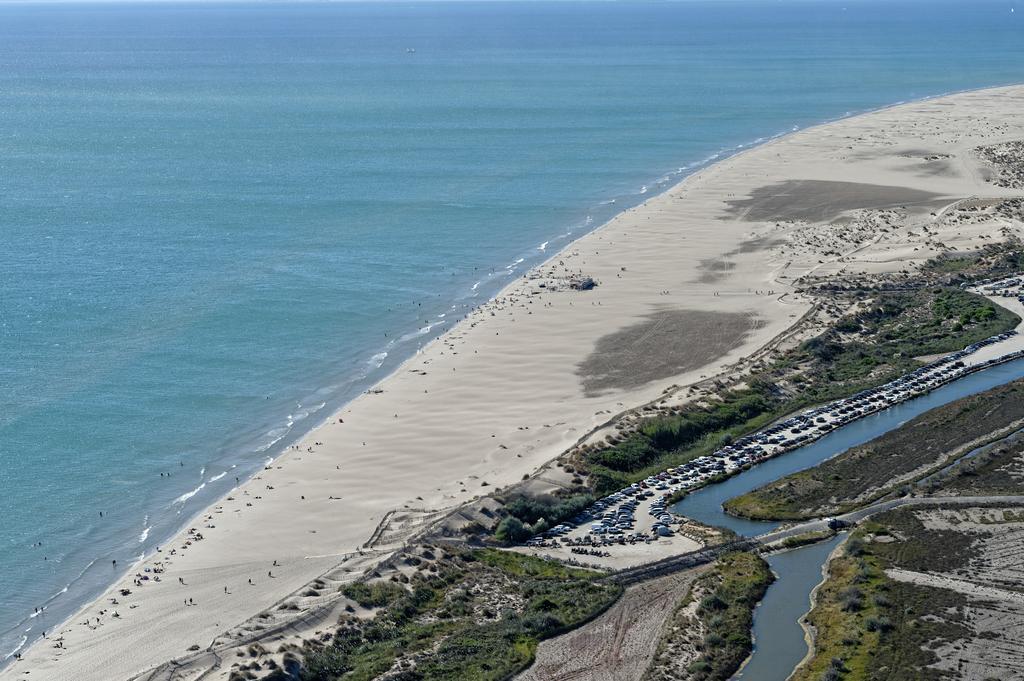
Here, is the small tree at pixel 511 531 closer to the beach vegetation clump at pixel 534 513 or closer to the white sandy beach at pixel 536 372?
the beach vegetation clump at pixel 534 513

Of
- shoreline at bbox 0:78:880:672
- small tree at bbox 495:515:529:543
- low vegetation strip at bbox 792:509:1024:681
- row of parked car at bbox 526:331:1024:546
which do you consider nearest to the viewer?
low vegetation strip at bbox 792:509:1024:681

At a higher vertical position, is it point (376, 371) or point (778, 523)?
point (376, 371)

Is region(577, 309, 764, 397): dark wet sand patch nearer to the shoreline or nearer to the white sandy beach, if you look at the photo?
the white sandy beach

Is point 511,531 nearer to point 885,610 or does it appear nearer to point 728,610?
point 728,610

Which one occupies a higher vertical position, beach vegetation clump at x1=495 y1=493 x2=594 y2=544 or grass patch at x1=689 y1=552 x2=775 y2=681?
beach vegetation clump at x1=495 y1=493 x2=594 y2=544

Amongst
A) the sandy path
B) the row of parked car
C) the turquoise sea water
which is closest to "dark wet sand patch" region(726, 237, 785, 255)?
the turquoise sea water

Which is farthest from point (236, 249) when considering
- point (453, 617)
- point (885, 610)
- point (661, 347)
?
point (885, 610)

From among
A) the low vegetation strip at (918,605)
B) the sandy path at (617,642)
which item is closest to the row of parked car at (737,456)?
the sandy path at (617,642)

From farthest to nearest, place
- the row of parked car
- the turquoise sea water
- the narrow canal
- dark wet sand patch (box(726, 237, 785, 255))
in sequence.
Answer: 1. dark wet sand patch (box(726, 237, 785, 255))
2. the turquoise sea water
3. the row of parked car
4. the narrow canal
